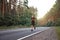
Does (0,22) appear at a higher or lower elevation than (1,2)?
lower

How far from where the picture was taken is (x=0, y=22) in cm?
3266

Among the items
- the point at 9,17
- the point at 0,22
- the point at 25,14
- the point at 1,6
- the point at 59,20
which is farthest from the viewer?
the point at 25,14

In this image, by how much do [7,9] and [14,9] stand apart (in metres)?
2.93

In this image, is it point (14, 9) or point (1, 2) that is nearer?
point (1, 2)

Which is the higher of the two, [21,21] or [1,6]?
[1,6]

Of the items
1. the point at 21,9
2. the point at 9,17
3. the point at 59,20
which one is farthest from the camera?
the point at 21,9

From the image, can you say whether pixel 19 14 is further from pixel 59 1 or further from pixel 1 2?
pixel 59 1

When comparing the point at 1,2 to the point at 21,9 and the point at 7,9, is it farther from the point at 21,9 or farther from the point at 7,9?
the point at 21,9

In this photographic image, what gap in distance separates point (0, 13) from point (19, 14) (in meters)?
6.70

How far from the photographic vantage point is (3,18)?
33375mm

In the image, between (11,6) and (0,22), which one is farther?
(11,6)

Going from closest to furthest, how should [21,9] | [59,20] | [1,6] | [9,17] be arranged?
1. [59,20]
2. [9,17]
3. [1,6]
4. [21,9]

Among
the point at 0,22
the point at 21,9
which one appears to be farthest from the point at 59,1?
the point at 21,9

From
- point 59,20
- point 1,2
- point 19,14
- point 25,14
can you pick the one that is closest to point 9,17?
point 1,2
